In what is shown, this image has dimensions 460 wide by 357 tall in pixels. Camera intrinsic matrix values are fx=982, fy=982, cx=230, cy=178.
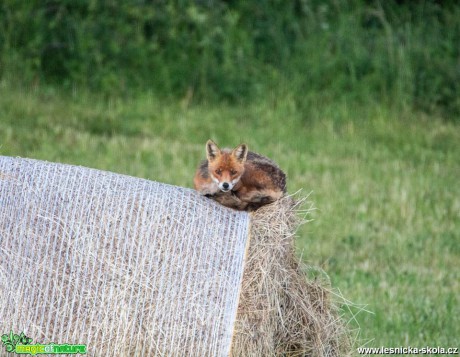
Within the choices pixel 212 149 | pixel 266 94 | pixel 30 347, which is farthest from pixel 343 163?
pixel 30 347

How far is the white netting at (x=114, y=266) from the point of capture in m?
5.60

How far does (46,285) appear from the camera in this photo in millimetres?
5656

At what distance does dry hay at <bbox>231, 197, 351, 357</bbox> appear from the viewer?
577 centimetres

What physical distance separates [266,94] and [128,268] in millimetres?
9577

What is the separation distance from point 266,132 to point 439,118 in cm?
276

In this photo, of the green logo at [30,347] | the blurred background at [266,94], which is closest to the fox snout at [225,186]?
the green logo at [30,347]

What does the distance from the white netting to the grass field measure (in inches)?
93.3

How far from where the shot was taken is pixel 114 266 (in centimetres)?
568

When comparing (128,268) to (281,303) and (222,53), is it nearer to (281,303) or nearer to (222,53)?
(281,303)

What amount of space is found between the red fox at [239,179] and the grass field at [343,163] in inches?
74.9

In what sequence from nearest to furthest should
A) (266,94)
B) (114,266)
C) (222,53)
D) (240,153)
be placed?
(114,266)
(240,153)
(266,94)
(222,53)

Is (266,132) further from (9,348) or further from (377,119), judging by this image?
(9,348)

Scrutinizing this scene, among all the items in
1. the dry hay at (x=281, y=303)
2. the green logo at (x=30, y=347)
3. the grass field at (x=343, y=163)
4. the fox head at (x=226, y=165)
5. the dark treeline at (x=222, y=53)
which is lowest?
the green logo at (x=30, y=347)

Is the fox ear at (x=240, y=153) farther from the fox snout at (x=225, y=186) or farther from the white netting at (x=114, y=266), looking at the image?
the white netting at (x=114, y=266)
